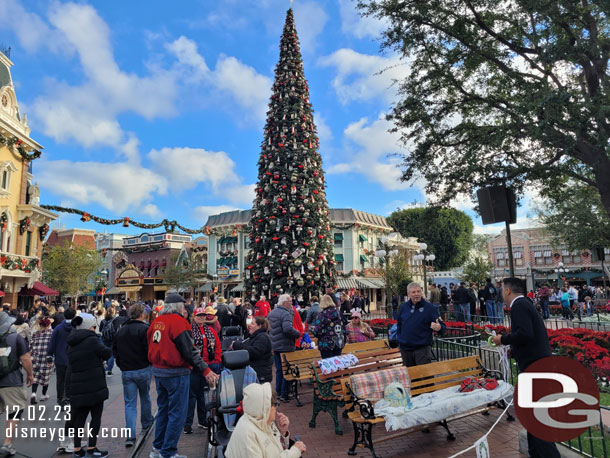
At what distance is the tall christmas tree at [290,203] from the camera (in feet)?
63.5

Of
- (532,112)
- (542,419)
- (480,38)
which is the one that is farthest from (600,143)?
(542,419)

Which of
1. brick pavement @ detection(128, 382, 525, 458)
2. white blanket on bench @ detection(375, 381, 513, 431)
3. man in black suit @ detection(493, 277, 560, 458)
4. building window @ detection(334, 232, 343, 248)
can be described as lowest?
brick pavement @ detection(128, 382, 525, 458)

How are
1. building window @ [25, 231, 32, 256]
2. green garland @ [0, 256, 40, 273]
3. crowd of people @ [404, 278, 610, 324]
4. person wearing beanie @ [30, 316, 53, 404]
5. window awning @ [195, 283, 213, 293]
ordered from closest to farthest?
1. person wearing beanie @ [30, 316, 53, 404]
2. crowd of people @ [404, 278, 610, 324]
3. green garland @ [0, 256, 40, 273]
4. building window @ [25, 231, 32, 256]
5. window awning @ [195, 283, 213, 293]

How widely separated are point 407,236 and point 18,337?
49567mm

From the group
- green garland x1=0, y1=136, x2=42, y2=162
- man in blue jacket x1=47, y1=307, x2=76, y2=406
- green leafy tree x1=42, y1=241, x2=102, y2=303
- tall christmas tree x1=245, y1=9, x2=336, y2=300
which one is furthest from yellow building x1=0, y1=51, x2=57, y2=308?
man in blue jacket x1=47, y1=307, x2=76, y2=406

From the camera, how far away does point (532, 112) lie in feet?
31.5

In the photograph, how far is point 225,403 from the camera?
4.71m

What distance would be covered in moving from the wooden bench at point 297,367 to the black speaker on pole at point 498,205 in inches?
172

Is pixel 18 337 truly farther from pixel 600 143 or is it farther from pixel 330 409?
pixel 600 143

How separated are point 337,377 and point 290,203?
13.6 meters

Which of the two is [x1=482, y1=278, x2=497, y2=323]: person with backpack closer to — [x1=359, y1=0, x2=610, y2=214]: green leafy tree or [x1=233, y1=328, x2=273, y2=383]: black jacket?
[x1=359, y1=0, x2=610, y2=214]: green leafy tree

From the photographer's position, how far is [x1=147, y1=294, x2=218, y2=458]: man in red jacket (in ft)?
16.5

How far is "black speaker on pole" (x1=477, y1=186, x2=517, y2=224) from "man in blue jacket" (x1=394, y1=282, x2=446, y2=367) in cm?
254

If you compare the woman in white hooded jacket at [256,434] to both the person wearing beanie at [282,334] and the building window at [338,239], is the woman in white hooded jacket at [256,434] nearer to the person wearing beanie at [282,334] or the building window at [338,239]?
the person wearing beanie at [282,334]
